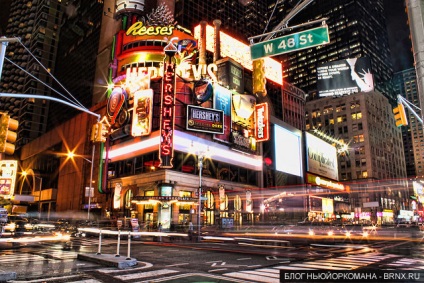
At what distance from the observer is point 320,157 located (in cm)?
8319

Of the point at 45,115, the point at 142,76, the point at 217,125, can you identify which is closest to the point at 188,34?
the point at 142,76

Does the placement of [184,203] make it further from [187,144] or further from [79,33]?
[79,33]

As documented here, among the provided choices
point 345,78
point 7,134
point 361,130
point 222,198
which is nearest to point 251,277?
point 7,134

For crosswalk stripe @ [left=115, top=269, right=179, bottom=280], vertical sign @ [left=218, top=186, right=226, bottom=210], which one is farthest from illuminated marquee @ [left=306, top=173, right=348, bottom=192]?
crosswalk stripe @ [left=115, top=269, right=179, bottom=280]

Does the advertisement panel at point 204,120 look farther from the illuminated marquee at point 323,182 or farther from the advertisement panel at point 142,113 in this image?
the illuminated marquee at point 323,182

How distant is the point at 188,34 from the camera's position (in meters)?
62.6

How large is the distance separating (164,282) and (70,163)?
6645 centimetres

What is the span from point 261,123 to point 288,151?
15632 mm

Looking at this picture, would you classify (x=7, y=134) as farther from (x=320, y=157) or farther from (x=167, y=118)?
(x=320, y=157)

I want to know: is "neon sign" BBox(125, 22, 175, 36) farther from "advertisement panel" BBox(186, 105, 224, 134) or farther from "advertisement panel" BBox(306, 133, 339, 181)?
"advertisement panel" BBox(306, 133, 339, 181)

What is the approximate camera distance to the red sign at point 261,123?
58781 mm

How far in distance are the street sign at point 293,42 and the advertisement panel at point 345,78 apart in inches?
546

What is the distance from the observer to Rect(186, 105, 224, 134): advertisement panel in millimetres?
48375

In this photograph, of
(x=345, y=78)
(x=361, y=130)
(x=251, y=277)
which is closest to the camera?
(x=251, y=277)
